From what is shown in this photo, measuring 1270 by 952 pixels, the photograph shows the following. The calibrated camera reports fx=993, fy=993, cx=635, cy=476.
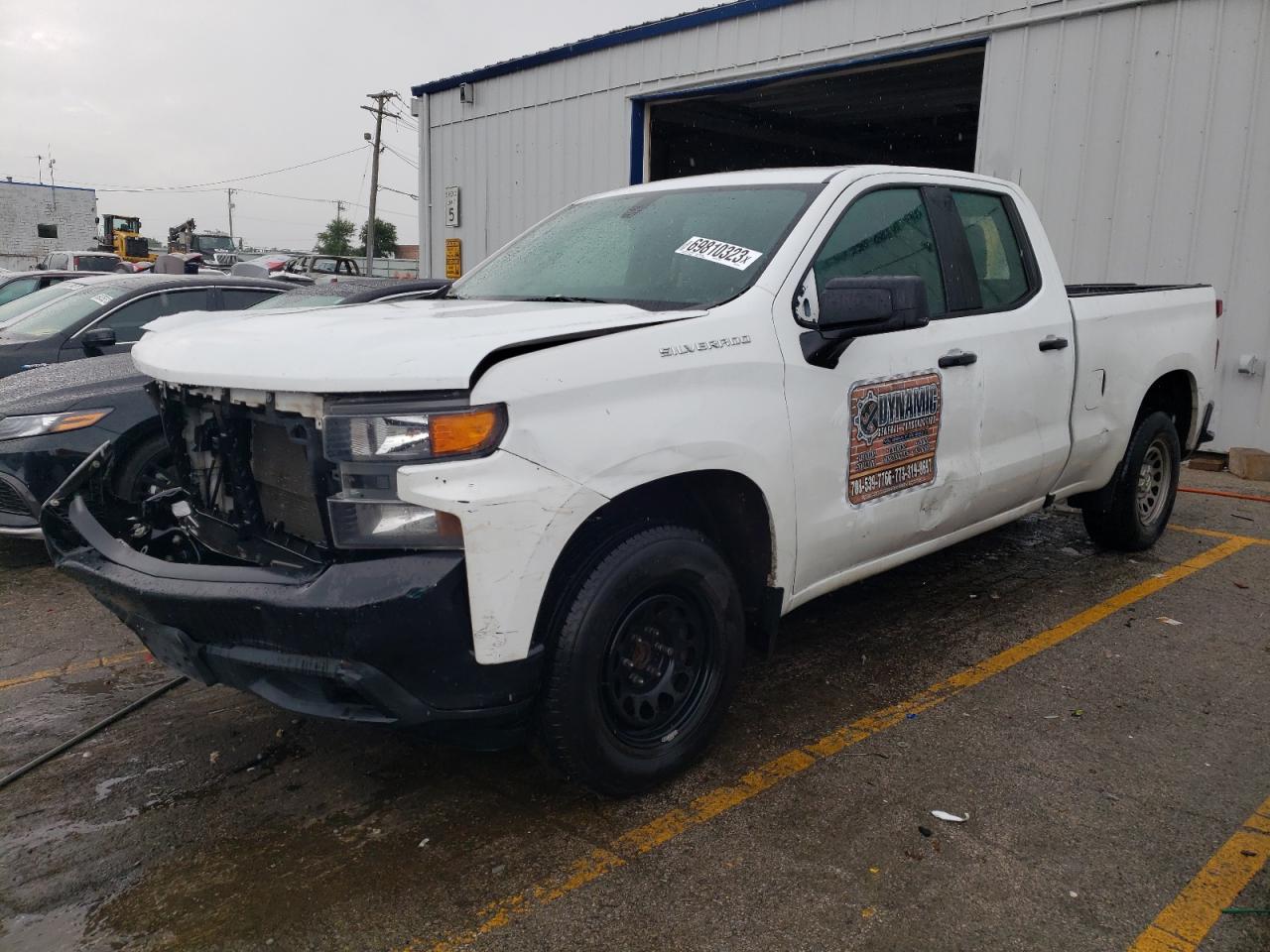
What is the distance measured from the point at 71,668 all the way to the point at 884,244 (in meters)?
3.74

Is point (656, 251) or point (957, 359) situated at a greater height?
point (656, 251)

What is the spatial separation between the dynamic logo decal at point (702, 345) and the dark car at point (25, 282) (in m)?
10.7

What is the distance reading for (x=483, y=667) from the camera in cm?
251

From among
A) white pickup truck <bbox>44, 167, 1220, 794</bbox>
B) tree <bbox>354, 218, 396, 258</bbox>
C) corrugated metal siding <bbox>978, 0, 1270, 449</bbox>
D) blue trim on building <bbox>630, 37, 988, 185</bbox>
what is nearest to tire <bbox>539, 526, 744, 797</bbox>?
white pickup truck <bbox>44, 167, 1220, 794</bbox>

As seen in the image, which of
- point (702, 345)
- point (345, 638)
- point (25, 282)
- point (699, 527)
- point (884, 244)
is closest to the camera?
point (345, 638)

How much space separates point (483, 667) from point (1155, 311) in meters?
4.35

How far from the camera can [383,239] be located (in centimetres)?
7925

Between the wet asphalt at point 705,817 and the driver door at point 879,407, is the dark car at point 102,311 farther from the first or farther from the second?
the driver door at point 879,407

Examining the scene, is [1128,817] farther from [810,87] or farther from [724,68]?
[810,87]

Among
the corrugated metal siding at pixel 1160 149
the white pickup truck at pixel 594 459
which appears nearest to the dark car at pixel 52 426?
the white pickup truck at pixel 594 459

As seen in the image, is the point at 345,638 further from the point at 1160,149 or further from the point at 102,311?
the point at 1160,149

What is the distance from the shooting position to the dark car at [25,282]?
37.6 feet

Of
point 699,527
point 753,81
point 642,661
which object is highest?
point 753,81

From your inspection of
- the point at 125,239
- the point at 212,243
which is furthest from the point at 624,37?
the point at 212,243
